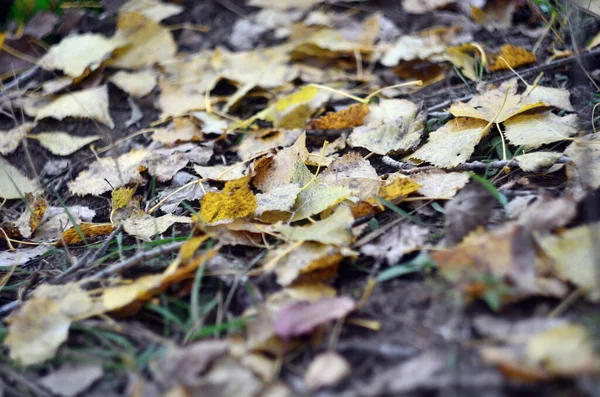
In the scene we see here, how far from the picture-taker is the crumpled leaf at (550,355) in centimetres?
71

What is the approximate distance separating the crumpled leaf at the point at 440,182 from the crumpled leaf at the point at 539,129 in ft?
0.65

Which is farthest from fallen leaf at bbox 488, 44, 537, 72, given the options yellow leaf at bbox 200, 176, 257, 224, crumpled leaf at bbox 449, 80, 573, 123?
yellow leaf at bbox 200, 176, 257, 224

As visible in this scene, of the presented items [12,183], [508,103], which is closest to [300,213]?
[508,103]

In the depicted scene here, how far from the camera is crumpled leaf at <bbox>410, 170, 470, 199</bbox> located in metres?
1.16

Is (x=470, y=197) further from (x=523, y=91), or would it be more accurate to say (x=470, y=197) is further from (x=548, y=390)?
(x=523, y=91)

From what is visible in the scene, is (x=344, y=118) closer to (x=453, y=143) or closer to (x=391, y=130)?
(x=391, y=130)

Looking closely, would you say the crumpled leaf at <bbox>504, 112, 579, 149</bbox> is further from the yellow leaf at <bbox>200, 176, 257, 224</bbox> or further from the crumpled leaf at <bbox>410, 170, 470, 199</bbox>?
the yellow leaf at <bbox>200, 176, 257, 224</bbox>

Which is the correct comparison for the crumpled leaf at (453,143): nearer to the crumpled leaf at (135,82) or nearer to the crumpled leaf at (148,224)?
the crumpled leaf at (148,224)

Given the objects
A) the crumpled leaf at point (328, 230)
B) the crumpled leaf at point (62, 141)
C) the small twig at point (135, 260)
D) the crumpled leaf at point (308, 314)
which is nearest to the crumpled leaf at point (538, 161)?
the crumpled leaf at point (328, 230)

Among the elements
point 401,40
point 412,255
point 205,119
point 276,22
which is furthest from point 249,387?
point 276,22

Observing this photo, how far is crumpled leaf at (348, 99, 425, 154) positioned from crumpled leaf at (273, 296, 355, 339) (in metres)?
0.61

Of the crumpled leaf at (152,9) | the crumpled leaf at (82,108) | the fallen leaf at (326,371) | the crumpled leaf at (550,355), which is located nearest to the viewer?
the crumpled leaf at (550,355)

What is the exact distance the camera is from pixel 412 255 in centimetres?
103

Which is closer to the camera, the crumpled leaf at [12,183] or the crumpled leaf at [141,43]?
the crumpled leaf at [12,183]
